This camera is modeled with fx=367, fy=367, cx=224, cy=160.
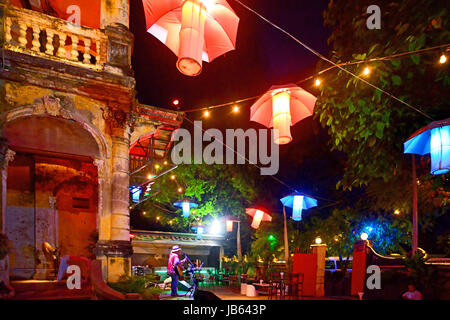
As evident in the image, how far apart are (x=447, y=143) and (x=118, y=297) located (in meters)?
6.54

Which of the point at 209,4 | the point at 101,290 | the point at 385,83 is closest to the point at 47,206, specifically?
the point at 101,290

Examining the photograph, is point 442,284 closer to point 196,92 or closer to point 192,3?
point 192,3

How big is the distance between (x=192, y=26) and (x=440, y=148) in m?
5.01

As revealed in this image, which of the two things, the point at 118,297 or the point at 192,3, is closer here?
the point at 192,3

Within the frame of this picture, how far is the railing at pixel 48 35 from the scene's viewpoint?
7402 millimetres

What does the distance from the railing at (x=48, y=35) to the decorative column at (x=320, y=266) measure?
9.12 meters

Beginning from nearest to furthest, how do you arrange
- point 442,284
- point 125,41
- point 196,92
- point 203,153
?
point 442,284 → point 125,41 → point 196,92 → point 203,153

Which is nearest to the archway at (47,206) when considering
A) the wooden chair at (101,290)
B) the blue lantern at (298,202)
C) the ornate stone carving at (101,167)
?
the ornate stone carving at (101,167)

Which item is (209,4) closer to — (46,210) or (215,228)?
(46,210)

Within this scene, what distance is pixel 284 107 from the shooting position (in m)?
8.09

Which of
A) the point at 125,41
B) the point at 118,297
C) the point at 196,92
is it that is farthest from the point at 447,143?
the point at 196,92

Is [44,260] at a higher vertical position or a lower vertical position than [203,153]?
lower
